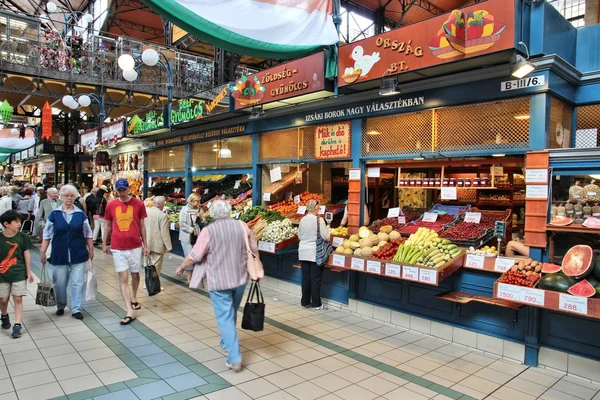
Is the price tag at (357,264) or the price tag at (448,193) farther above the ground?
the price tag at (448,193)

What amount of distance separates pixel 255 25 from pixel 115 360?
4.01 meters

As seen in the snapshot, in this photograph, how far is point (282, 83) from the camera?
6977mm

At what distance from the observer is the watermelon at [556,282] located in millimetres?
4086

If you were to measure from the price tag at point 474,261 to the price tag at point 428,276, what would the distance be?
617mm

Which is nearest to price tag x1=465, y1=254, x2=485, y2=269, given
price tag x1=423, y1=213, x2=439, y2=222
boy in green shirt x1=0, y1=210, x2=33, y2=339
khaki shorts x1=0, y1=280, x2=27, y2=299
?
price tag x1=423, y1=213, x2=439, y2=222

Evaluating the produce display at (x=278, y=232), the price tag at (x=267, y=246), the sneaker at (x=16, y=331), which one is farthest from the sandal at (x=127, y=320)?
the produce display at (x=278, y=232)

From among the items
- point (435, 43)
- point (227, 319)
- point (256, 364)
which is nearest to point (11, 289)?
point (227, 319)

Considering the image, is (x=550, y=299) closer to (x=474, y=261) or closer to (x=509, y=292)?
(x=509, y=292)

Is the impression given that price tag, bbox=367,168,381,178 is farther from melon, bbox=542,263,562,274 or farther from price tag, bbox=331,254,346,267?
melon, bbox=542,263,562,274

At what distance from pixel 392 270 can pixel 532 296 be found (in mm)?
1701

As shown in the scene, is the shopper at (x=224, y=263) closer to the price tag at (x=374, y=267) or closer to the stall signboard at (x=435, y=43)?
the price tag at (x=374, y=267)

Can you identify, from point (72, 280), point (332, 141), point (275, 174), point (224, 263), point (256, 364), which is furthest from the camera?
point (275, 174)

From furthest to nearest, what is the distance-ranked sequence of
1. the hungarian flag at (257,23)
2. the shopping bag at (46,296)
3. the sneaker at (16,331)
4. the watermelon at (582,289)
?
the shopping bag at (46,296)
the sneaker at (16,331)
the watermelon at (582,289)
the hungarian flag at (257,23)

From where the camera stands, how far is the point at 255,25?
15.2 ft
